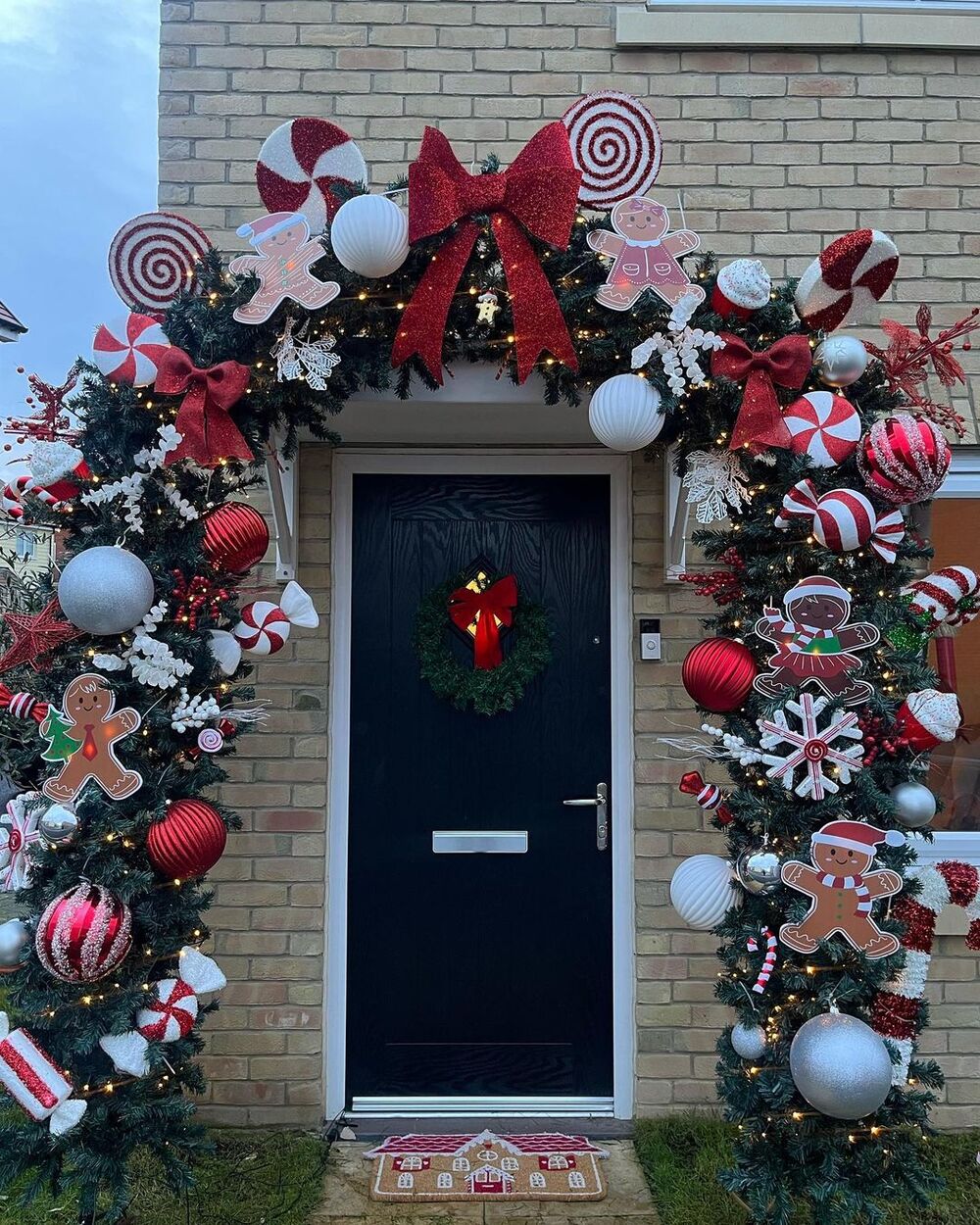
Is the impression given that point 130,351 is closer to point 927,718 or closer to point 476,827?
point 476,827

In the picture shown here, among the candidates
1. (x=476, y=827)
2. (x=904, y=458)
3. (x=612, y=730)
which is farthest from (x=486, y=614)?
(x=904, y=458)

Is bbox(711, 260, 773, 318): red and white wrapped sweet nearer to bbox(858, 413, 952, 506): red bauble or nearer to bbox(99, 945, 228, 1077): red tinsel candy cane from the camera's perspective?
bbox(858, 413, 952, 506): red bauble

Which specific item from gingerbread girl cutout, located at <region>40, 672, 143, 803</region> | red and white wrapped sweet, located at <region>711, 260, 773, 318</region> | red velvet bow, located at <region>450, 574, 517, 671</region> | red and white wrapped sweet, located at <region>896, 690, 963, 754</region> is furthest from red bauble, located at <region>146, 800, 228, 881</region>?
red and white wrapped sweet, located at <region>711, 260, 773, 318</region>

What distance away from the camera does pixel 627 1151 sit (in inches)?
117

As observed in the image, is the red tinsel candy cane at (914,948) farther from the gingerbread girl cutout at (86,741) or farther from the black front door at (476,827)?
the gingerbread girl cutout at (86,741)

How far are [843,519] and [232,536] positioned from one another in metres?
1.60

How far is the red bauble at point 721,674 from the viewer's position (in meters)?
2.29

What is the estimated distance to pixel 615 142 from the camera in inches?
95.8

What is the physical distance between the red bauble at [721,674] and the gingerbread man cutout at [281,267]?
4.44ft

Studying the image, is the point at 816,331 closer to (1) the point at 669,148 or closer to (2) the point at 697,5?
(1) the point at 669,148

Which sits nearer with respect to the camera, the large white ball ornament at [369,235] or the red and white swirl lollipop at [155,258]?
the large white ball ornament at [369,235]

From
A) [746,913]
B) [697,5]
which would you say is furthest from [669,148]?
[746,913]

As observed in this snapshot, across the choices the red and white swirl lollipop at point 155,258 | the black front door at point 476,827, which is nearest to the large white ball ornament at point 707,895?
the black front door at point 476,827

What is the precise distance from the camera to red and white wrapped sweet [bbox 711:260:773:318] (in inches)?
89.4
